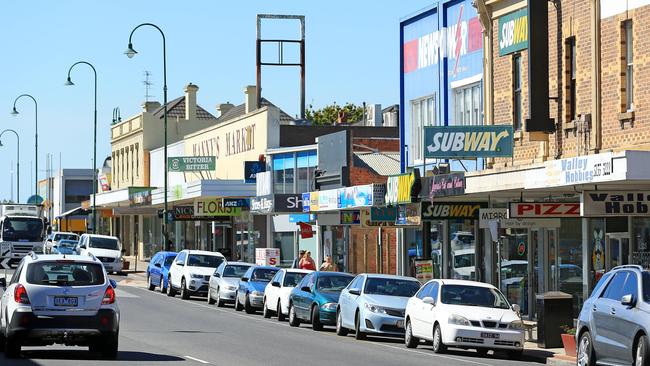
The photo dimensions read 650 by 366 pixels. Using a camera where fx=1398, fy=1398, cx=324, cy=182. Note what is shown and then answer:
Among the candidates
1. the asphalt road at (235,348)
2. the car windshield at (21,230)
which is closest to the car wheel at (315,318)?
the asphalt road at (235,348)

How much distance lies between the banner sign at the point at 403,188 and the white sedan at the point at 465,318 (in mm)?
7978

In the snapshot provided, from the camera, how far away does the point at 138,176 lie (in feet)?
296

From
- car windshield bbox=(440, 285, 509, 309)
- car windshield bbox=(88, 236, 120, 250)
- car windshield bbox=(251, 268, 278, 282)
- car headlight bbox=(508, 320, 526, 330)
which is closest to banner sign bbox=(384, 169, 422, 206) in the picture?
car windshield bbox=(251, 268, 278, 282)

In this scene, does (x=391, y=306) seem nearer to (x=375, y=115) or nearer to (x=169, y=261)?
(x=169, y=261)

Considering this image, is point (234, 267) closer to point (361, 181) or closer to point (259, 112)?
point (361, 181)

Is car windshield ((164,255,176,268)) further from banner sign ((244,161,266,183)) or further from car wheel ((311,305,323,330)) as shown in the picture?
car wheel ((311,305,323,330))

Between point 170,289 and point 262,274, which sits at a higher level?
point 262,274

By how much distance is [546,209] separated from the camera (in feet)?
98.1

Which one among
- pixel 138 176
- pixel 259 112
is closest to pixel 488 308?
pixel 259 112

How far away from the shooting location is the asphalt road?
2220 centimetres

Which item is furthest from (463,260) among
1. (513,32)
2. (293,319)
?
(513,32)

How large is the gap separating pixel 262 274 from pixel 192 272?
6251mm

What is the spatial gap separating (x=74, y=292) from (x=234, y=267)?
22.1 m

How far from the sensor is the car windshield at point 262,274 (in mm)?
40469
